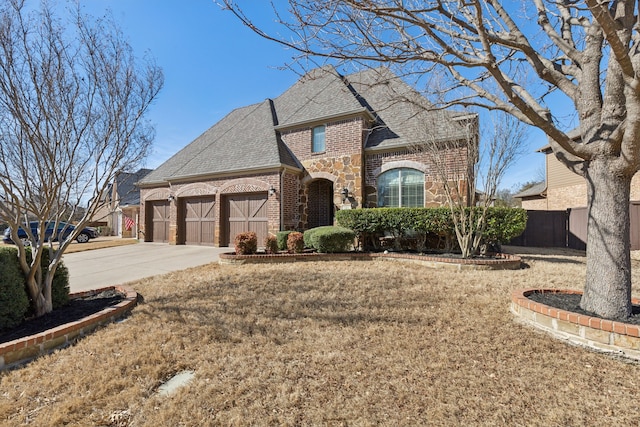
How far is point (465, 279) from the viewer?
19.6 ft

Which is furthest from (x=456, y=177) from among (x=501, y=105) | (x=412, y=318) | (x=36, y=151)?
(x=36, y=151)

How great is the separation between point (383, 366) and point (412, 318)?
1333 millimetres

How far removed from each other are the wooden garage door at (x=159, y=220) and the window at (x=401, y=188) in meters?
10.3

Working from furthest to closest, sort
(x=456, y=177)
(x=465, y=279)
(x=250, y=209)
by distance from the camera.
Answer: (x=250, y=209) < (x=456, y=177) < (x=465, y=279)

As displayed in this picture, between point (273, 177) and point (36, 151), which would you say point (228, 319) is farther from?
point (273, 177)

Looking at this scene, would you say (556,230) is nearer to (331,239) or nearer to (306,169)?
(331,239)

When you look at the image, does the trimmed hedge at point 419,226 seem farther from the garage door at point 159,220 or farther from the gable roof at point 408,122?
the garage door at point 159,220

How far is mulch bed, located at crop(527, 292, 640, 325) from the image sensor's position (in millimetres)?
3505

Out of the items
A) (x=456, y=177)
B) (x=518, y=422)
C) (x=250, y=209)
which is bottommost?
(x=518, y=422)

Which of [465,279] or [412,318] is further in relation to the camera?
[465,279]

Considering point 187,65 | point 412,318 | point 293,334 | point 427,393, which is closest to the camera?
point 427,393

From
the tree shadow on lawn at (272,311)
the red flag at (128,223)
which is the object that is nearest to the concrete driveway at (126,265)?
the tree shadow on lawn at (272,311)

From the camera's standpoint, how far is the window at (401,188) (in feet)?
33.7

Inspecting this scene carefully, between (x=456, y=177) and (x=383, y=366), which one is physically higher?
(x=456, y=177)
